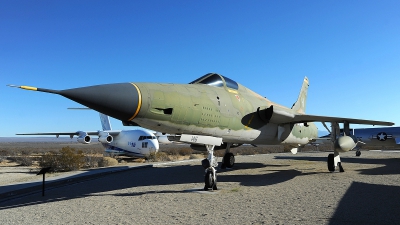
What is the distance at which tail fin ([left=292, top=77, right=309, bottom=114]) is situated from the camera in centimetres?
1823

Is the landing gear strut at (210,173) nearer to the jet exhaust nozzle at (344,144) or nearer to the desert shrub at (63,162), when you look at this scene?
the jet exhaust nozzle at (344,144)

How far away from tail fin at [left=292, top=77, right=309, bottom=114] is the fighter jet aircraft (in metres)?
5.07

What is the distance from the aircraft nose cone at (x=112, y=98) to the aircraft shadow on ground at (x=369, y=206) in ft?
14.7

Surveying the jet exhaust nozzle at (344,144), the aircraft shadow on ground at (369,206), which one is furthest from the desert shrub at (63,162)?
the aircraft shadow on ground at (369,206)

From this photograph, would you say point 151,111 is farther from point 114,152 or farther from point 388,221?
point 114,152

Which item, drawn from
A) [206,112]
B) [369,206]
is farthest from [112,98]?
[369,206]

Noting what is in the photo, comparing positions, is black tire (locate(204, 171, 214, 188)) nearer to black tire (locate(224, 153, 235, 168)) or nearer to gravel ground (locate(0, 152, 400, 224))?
gravel ground (locate(0, 152, 400, 224))

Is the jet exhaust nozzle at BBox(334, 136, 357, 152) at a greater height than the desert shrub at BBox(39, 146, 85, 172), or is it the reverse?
the jet exhaust nozzle at BBox(334, 136, 357, 152)

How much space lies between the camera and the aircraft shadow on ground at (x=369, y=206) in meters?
5.27

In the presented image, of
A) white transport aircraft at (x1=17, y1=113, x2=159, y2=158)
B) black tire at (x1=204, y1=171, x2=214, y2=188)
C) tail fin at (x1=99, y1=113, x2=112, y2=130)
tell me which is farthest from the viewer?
tail fin at (x1=99, y1=113, x2=112, y2=130)

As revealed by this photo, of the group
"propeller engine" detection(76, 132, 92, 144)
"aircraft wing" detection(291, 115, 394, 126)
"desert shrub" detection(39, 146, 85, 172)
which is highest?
"aircraft wing" detection(291, 115, 394, 126)

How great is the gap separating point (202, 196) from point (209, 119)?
209 cm

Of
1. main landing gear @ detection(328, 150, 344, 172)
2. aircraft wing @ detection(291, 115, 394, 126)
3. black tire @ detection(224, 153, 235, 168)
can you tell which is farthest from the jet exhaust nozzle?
black tire @ detection(224, 153, 235, 168)

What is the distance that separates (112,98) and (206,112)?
2832mm
